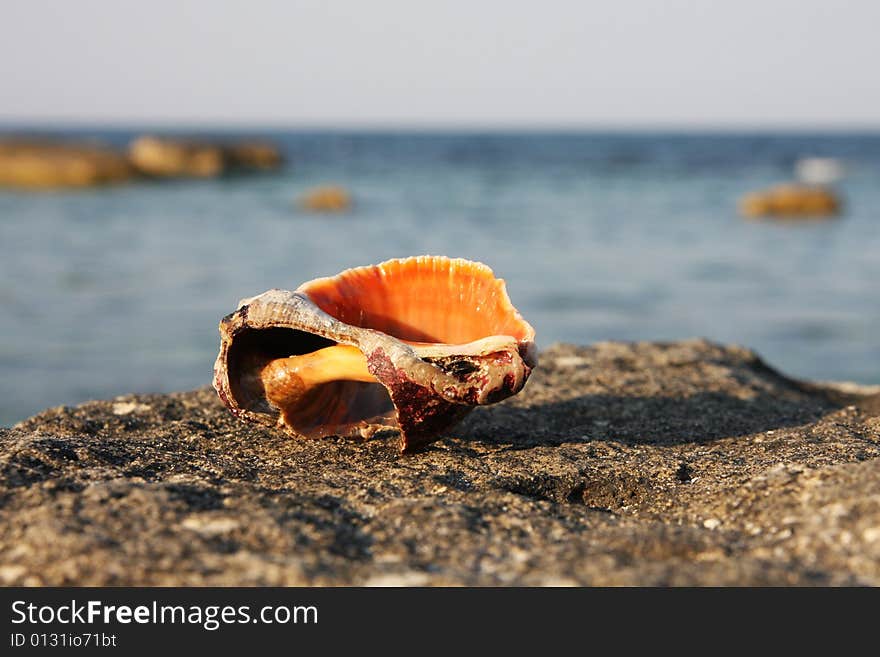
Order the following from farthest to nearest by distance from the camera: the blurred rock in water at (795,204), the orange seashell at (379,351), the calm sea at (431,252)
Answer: the blurred rock in water at (795,204) < the calm sea at (431,252) < the orange seashell at (379,351)

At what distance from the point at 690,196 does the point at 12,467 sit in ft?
93.3

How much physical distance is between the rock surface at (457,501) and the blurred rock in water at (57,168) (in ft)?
103

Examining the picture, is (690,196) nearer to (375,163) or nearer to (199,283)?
(199,283)

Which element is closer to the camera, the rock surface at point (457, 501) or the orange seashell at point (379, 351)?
the rock surface at point (457, 501)

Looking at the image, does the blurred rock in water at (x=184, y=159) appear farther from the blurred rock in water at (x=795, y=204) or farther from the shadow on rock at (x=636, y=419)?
the shadow on rock at (x=636, y=419)

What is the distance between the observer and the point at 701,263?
1465 cm

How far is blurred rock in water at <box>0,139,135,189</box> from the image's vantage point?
3173 cm

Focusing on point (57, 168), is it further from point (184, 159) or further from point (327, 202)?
point (327, 202)

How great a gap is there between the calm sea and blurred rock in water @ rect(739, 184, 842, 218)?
655 mm

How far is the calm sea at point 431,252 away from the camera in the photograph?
905 cm

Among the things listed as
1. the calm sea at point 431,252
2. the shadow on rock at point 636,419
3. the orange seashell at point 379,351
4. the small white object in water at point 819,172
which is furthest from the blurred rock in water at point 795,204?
the orange seashell at point 379,351

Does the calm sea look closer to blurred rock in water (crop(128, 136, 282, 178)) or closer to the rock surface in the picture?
the rock surface

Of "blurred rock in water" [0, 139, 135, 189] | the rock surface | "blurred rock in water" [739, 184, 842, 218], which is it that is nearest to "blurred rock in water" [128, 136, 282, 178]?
"blurred rock in water" [0, 139, 135, 189]

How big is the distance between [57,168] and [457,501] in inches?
→ 1313
